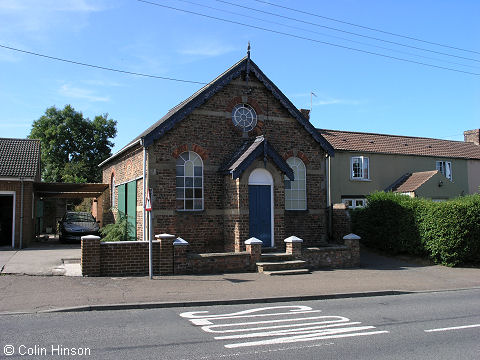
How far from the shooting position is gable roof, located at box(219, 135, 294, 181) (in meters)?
15.2

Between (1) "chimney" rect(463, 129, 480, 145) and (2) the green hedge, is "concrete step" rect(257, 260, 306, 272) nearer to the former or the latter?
(2) the green hedge

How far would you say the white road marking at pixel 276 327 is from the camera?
23.8 feet

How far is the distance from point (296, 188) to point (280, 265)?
4.22m

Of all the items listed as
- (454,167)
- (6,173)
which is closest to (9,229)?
(6,173)

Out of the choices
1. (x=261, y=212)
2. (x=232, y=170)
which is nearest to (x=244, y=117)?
(x=232, y=170)

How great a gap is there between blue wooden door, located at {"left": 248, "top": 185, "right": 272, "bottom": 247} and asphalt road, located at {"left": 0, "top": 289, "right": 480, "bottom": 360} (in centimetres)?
569

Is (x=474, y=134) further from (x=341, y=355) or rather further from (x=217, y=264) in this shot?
(x=341, y=355)

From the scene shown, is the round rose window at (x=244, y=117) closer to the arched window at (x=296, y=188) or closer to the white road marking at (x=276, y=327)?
the arched window at (x=296, y=188)

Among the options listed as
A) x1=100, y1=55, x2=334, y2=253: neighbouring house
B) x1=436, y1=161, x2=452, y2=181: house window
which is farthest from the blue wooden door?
x1=436, y1=161, x2=452, y2=181: house window

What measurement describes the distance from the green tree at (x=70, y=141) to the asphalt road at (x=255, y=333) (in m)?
37.1

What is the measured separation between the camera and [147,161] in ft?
49.5

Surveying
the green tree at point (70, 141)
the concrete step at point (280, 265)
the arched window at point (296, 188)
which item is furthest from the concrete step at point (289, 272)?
the green tree at point (70, 141)

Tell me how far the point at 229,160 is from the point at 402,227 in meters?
7.61

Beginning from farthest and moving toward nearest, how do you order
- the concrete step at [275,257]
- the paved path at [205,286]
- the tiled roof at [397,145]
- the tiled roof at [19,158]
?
the tiled roof at [397,145], the tiled roof at [19,158], the concrete step at [275,257], the paved path at [205,286]
